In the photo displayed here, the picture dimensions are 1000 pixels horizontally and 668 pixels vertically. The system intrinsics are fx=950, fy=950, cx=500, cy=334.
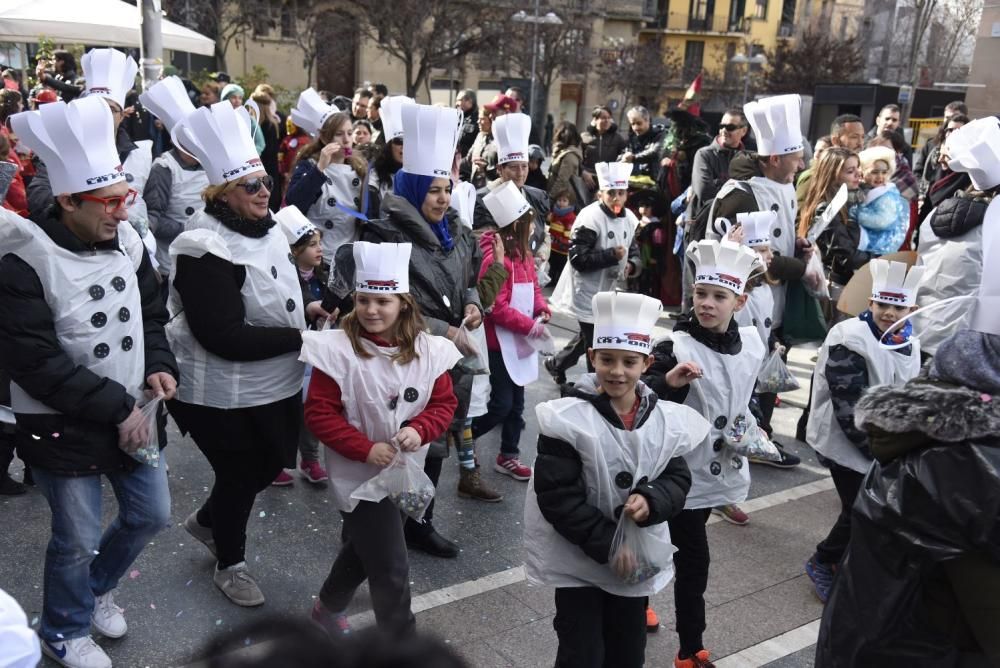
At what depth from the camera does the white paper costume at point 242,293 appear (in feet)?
12.9

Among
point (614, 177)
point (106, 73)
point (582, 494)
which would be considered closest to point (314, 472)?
point (582, 494)

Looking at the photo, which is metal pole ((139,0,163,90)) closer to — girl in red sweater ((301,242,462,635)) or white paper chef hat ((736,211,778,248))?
white paper chef hat ((736,211,778,248))

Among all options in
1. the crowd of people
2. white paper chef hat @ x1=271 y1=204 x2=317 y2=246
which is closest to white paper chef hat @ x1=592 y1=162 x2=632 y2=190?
the crowd of people

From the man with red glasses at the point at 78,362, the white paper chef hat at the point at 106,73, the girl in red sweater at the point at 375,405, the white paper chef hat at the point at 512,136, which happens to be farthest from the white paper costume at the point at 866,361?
the white paper chef hat at the point at 106,73

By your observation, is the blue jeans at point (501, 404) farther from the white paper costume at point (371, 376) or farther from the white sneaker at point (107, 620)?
the white sneaker at point (107, 620)

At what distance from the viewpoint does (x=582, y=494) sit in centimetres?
317

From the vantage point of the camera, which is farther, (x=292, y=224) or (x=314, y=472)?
(x=314, y=472)

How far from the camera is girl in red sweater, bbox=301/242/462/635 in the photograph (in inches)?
141

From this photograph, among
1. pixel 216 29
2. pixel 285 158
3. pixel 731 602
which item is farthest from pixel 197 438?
pixel 216 29

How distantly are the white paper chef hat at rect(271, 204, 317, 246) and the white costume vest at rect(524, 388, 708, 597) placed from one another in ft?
6.58

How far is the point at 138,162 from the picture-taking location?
262 inches

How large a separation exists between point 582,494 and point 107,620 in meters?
2.05

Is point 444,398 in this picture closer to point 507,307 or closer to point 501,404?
point 507,307

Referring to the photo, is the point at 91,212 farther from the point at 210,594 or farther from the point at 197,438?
the point at 210,594
